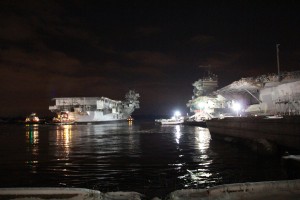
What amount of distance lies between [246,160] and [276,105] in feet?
106

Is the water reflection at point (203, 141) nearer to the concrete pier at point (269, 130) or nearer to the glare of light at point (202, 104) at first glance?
the concrete pier at point (269, 130)

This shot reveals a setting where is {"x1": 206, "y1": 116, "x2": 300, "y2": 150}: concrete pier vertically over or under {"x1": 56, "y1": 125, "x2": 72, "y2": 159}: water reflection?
over

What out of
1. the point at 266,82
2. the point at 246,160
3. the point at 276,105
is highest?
the point at 266,82

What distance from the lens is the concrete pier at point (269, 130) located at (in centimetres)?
2442

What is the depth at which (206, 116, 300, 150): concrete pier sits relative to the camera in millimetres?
24422

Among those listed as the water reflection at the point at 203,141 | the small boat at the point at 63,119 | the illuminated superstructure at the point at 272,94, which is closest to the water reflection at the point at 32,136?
the water reflection at the point at 203,141

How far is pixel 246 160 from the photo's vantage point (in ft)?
83.0

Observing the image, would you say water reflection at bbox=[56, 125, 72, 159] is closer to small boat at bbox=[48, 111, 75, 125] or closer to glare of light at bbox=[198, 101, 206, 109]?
glare of light at bbox=[198, 101, 206, 109]

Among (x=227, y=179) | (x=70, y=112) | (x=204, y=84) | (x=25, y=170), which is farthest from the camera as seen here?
(x=70, y=112)

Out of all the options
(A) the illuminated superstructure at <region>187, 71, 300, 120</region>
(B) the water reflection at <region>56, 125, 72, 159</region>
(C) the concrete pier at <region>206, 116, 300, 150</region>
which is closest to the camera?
(C) the concrete pier at <region>206, 116, 300, 150</region>

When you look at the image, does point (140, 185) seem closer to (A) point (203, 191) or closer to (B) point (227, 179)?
(B) point (227, 179)

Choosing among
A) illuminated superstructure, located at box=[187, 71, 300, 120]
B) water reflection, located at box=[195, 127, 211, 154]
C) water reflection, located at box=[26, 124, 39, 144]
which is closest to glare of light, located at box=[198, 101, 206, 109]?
illuminated superstructure, located at box=[187, 71, 300, 120]

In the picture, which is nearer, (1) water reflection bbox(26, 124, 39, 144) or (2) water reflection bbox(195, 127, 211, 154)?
(2) water reflection bbox(195, 127, 211, 154)

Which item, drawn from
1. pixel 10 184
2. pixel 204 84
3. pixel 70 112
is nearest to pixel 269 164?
pixel 10 184
